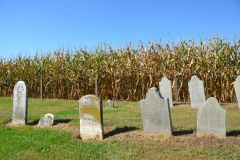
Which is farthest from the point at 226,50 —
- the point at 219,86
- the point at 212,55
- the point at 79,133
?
the point at 79,133

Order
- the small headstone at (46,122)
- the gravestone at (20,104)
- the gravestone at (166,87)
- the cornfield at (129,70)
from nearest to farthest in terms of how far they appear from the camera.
→ the small headstone at (46,122) < the gravestone at (20,104) < the gravestone at (166,87) < the cornfield at (129,70)

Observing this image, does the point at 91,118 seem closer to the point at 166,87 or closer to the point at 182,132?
the point at 182,132

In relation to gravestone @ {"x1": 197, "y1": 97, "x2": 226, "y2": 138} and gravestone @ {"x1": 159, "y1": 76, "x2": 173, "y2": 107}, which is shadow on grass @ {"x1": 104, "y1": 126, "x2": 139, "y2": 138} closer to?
gravestone @ {"x1": 197, "y1": 97, "x2": 226, "y2": 138}

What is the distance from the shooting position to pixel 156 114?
7426mm

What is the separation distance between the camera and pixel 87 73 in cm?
1931

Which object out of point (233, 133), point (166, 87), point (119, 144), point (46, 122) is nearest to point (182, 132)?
point (233, 133)

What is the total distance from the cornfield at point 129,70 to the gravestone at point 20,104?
9109mm

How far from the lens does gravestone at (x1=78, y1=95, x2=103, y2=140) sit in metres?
7.42

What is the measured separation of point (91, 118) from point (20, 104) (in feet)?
11.3

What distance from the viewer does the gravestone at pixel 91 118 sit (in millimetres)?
7422

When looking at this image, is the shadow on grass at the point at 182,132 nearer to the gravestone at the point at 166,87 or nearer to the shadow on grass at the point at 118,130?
the shadow on grass at the point at 118,130

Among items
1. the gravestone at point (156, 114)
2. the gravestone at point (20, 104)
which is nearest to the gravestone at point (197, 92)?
the gravestone at point (156, 114)

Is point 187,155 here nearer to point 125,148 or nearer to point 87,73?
point 125,148

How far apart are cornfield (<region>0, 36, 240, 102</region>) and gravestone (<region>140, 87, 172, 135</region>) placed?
29.1ft
